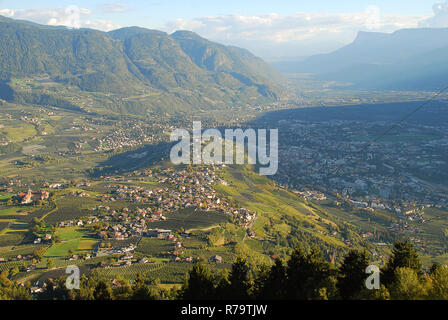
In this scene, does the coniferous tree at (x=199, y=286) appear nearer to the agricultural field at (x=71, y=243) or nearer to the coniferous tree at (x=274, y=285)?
the coniferous tree at (x=274, y=285)

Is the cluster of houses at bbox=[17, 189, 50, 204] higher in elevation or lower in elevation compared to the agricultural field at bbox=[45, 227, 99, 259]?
higher

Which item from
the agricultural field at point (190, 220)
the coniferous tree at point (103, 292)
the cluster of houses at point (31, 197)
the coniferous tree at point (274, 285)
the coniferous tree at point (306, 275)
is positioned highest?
the coniferous tree at point (306, 275)

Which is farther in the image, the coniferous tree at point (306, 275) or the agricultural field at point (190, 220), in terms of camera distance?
the agricultural field at point (190, 220)

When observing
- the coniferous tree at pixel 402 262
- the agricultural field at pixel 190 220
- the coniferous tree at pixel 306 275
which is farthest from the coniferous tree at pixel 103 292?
the agricultural field at pixel 190 220

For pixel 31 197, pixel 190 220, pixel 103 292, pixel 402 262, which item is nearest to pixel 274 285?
pixel 402 262

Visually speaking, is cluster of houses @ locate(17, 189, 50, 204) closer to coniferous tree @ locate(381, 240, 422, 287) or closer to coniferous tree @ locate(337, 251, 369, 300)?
coniferous tree @ locate(337, 251, 369, 300)

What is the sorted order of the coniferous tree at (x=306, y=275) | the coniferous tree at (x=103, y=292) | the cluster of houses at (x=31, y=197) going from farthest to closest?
the cluster of houses at (x=31, y=197) < the coniferous tree at (x=103, y=292) < the coniferous tree at (x=306, y=275)

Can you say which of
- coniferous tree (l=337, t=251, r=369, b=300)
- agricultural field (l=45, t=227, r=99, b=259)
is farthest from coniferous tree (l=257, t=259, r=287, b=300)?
agricultural field (l=45, t=227, r=99, b=259)

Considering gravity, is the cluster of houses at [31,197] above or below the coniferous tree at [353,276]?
below

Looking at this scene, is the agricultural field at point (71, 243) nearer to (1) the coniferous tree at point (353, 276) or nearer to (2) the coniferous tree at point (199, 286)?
(2) the coniferous tree at point (199, 286)

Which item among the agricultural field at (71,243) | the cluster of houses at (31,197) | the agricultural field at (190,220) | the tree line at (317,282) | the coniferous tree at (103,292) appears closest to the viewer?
the tree line at (317,282)

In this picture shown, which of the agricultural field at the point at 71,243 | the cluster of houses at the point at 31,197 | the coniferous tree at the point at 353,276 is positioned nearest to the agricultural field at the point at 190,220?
the agricultural field at the point at 71,243
